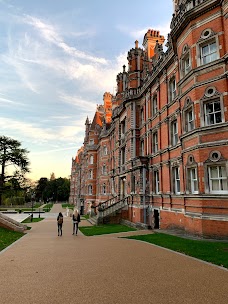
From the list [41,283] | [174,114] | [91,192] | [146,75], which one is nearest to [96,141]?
[91,192]

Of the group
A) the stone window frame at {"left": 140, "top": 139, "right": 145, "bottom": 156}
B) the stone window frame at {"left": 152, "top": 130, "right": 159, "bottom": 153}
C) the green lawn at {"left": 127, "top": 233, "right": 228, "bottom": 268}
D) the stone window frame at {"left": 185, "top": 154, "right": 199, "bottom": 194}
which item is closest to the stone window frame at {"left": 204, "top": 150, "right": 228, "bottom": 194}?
the stone window frame at {"left": 185, "top": 154, "right": 199, "bottom": 194}

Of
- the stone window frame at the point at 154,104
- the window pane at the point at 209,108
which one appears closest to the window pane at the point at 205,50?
the window pane at the point at 209,108

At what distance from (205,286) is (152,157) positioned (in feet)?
52.7

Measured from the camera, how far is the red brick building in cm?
1275

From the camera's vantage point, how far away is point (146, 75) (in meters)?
24.5

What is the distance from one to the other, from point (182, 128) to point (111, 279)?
11799mm

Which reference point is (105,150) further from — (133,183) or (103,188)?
(133,183)

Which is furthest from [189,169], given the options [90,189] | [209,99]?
[90,189]

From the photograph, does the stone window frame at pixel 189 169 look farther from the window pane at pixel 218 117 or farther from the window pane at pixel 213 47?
the window pane at pixel 213 47

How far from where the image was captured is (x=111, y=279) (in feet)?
20.7

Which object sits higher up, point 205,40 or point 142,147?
point 205,40

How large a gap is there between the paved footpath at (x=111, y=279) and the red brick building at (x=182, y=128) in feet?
18.0

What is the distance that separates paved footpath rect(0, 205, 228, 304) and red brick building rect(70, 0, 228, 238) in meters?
5.48

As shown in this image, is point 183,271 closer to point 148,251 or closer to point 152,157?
point 148,251
